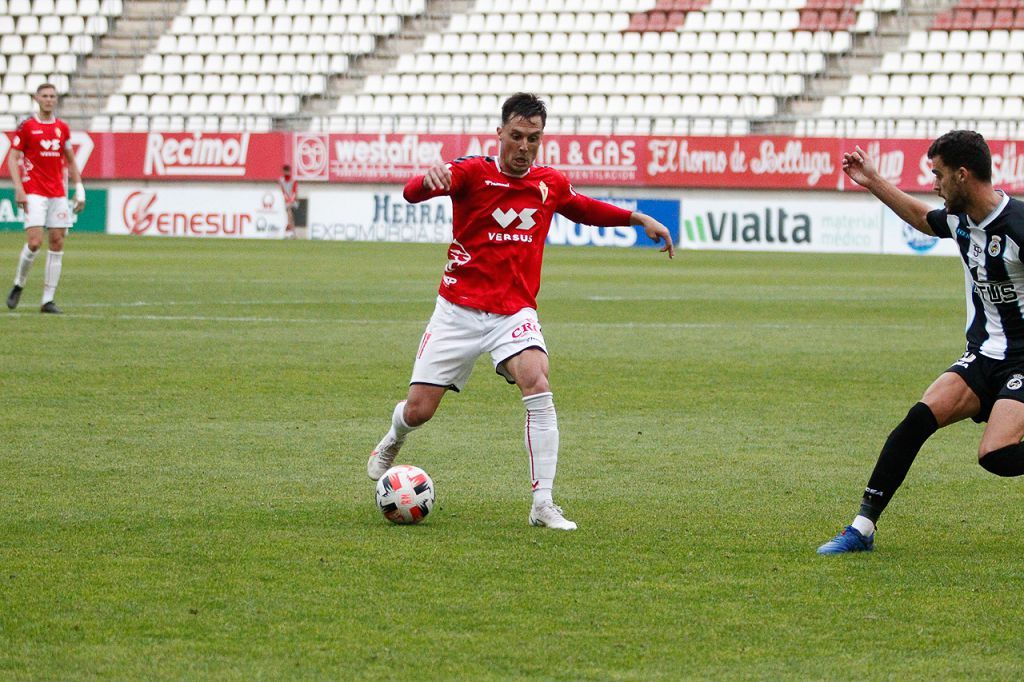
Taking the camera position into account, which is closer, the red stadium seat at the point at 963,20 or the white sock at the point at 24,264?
the white sock at the point at 24,264

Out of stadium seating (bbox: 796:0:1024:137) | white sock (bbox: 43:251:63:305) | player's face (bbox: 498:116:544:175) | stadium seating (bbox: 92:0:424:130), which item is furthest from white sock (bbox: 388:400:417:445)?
stadium seating (bbox: 92:0:424:130)

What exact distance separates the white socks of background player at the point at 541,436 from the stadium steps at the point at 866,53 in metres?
32.2

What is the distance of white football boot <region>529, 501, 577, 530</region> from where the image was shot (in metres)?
6.32

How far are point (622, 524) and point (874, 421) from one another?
147 inches

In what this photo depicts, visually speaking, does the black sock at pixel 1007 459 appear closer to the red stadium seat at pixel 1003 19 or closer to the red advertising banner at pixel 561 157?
the red advertising banner at pixel 561 157

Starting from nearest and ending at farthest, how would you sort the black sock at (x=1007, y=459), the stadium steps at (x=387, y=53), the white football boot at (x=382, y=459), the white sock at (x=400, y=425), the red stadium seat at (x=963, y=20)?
the black sock at (x=1007, y=459), the white sock at (x=400, y=425), the white football boot at (x=382, y=459), the red stadium seat at (x=963, y=20), the stadium steps at (x=387, y=53)

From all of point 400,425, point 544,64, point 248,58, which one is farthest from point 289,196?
point 400,425

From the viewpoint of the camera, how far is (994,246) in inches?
234

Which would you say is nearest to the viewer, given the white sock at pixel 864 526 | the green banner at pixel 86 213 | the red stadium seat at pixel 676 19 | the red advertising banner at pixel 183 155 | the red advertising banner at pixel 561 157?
the white sock at pixel 864 526

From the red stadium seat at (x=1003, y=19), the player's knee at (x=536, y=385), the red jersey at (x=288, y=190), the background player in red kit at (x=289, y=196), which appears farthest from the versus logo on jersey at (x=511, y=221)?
the red stadium seat at (x=1003, y=19)

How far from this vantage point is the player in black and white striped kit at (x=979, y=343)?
5.89 m

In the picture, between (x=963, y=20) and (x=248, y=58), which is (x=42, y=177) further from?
(x=248, y=58)

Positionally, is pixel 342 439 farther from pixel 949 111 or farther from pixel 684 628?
pixel 949 111

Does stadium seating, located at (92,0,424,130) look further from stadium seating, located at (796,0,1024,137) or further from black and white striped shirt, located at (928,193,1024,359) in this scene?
black and white striped shirt, located at (928,193,1024,359)
